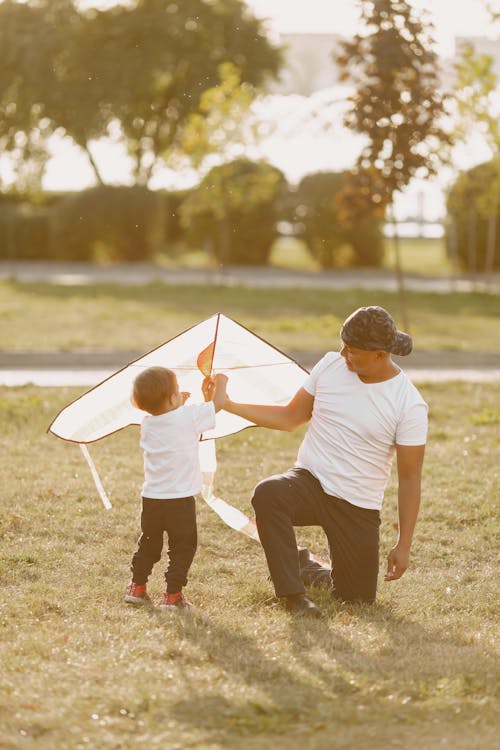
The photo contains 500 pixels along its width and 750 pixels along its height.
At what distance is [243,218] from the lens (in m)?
31.8

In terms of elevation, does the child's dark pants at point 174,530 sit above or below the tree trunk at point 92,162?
below

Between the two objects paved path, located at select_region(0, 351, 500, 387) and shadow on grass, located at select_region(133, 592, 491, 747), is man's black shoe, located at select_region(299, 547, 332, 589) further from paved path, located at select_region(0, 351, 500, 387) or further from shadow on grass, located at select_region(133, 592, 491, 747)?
paved path, located at select_region(0, 351, 500, 387)

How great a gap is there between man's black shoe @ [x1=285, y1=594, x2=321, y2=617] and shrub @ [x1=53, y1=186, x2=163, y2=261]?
1128 inches

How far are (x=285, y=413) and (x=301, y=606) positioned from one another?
906 mm

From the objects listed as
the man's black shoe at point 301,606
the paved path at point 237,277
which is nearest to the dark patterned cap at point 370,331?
the man's black shoe at point 301,606

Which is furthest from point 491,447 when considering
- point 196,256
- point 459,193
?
A: point 196,256

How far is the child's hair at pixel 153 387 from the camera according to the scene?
16.9 feet

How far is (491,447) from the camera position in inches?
359

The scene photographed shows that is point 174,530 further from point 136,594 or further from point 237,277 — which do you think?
point 237,277

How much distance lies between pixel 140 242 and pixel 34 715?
30770 mm

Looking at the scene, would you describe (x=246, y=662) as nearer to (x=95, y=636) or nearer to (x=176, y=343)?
(x=95, y=636)

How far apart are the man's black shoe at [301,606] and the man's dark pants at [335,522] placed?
131 mm

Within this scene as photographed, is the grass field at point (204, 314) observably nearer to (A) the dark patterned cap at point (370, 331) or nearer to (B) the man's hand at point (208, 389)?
(B) the man's hand at point (208, 389)

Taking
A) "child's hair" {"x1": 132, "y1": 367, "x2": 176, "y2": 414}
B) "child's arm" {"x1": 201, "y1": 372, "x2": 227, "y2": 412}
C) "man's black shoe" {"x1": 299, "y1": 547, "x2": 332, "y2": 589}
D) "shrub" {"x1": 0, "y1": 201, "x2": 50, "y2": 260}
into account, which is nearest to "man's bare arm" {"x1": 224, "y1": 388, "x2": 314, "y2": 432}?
"child's arm" {"x1": 201, "y1": 372, "x2": 227, "y2": 412}
